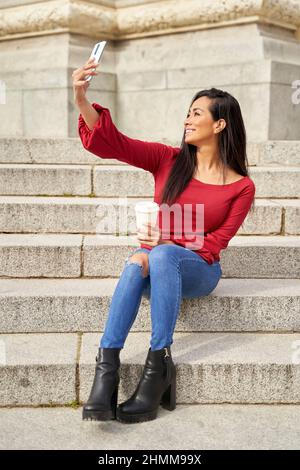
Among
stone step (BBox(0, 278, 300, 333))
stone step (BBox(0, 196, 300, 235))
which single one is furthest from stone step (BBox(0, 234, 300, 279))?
stone step (BBox(0, 278, 300, 333))

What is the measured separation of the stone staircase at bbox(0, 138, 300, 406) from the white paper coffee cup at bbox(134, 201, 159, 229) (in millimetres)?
674

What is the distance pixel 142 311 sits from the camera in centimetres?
320

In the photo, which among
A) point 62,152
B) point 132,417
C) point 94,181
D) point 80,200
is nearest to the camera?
point 132,417

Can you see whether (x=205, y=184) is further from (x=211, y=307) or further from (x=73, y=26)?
(x=73, y=26)

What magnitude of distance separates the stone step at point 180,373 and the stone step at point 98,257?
69 cm

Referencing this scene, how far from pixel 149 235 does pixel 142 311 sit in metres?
0.57

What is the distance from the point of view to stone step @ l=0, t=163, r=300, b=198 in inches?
172

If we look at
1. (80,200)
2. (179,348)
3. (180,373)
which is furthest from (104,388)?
(80,200)

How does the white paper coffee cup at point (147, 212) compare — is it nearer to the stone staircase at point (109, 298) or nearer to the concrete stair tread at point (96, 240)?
the stone staircase at point (109, 298)

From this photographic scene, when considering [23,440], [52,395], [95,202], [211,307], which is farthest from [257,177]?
[23,440]

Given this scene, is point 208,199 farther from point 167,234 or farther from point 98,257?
point 98,257

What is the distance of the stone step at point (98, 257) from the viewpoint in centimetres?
356

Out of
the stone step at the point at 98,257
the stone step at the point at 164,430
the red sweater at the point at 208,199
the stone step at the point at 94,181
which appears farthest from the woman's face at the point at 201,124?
the stone step at the point at 164,430

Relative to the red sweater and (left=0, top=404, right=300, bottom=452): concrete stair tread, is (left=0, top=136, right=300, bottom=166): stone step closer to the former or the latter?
the red sweater
